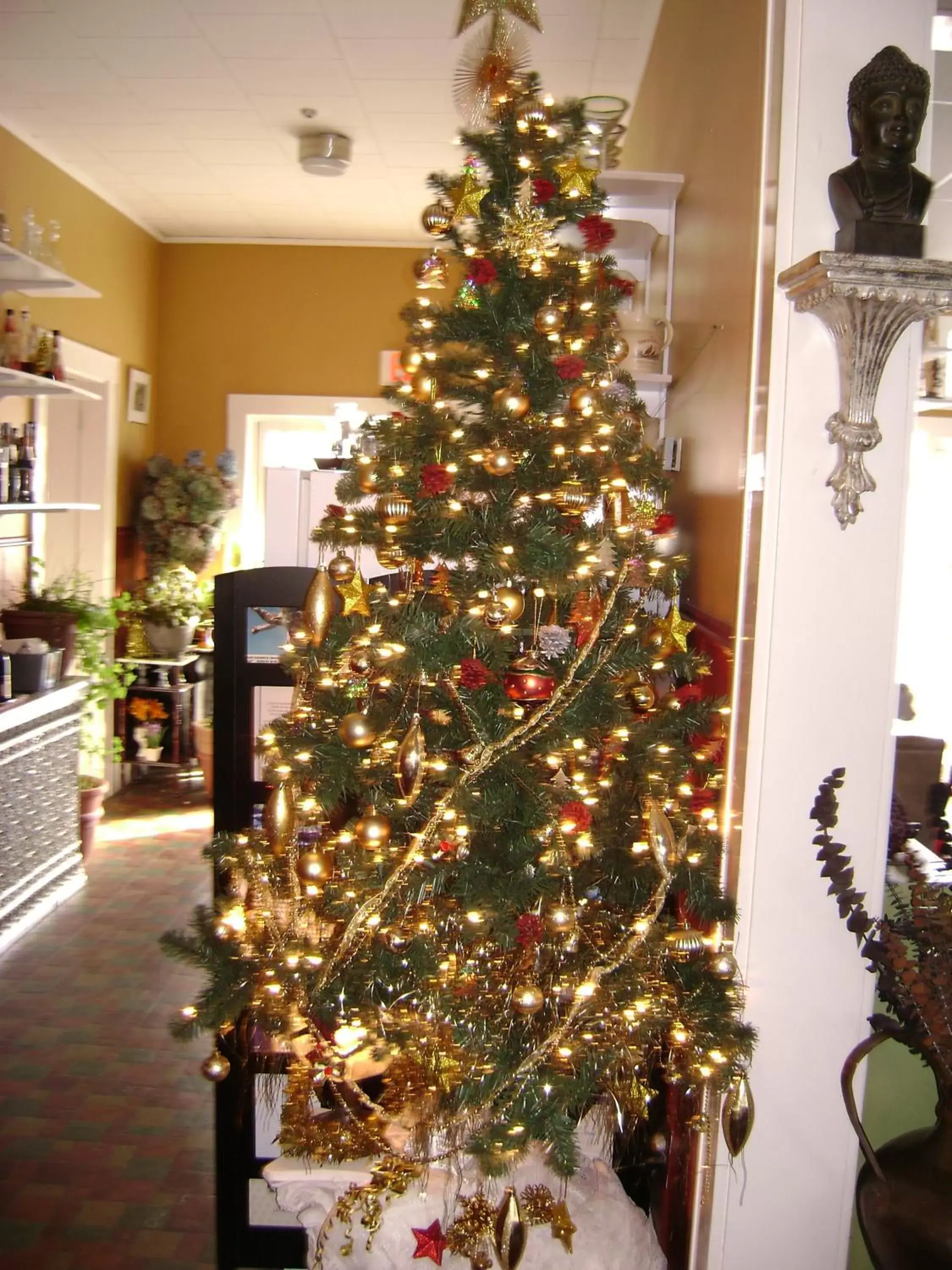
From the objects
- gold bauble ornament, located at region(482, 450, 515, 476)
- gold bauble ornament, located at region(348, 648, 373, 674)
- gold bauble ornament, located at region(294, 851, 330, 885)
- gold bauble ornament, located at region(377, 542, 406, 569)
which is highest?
gold bauble ornament, located at region(482, 450, 515, 476)

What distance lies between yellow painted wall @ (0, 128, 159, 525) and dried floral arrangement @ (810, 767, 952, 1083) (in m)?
3.48

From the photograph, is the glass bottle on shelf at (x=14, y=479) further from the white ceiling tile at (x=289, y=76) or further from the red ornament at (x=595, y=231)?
the red ornament at (x=595, y=231)

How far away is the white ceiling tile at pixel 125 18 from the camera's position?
9.27 ft

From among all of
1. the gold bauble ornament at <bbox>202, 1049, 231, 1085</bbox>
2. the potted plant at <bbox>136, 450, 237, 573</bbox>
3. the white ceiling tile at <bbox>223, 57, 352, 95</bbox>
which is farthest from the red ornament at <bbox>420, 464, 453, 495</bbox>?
the potted plant at <bbox>136, 450, 237, 573</bbox>

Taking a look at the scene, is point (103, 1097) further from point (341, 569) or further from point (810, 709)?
point (810, 709)

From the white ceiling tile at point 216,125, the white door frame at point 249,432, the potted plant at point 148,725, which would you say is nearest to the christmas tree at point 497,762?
the white ceiling tile at point 216,125

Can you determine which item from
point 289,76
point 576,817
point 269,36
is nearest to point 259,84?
point 289,76

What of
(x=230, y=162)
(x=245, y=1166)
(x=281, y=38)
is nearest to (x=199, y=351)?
(x=230, y=162)

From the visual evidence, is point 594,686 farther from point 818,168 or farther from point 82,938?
point 82,938

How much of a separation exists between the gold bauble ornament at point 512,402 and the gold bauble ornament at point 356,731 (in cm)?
54

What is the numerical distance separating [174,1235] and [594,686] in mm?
1523

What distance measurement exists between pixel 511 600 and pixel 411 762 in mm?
291

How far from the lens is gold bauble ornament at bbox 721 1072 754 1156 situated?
1607 mm

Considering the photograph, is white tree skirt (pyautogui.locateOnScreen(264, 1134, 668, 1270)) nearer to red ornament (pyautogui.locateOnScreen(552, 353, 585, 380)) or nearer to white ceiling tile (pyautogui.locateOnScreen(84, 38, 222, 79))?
red ornament (pyautogui.locateOnScreen(552, 353, 585, 380))
